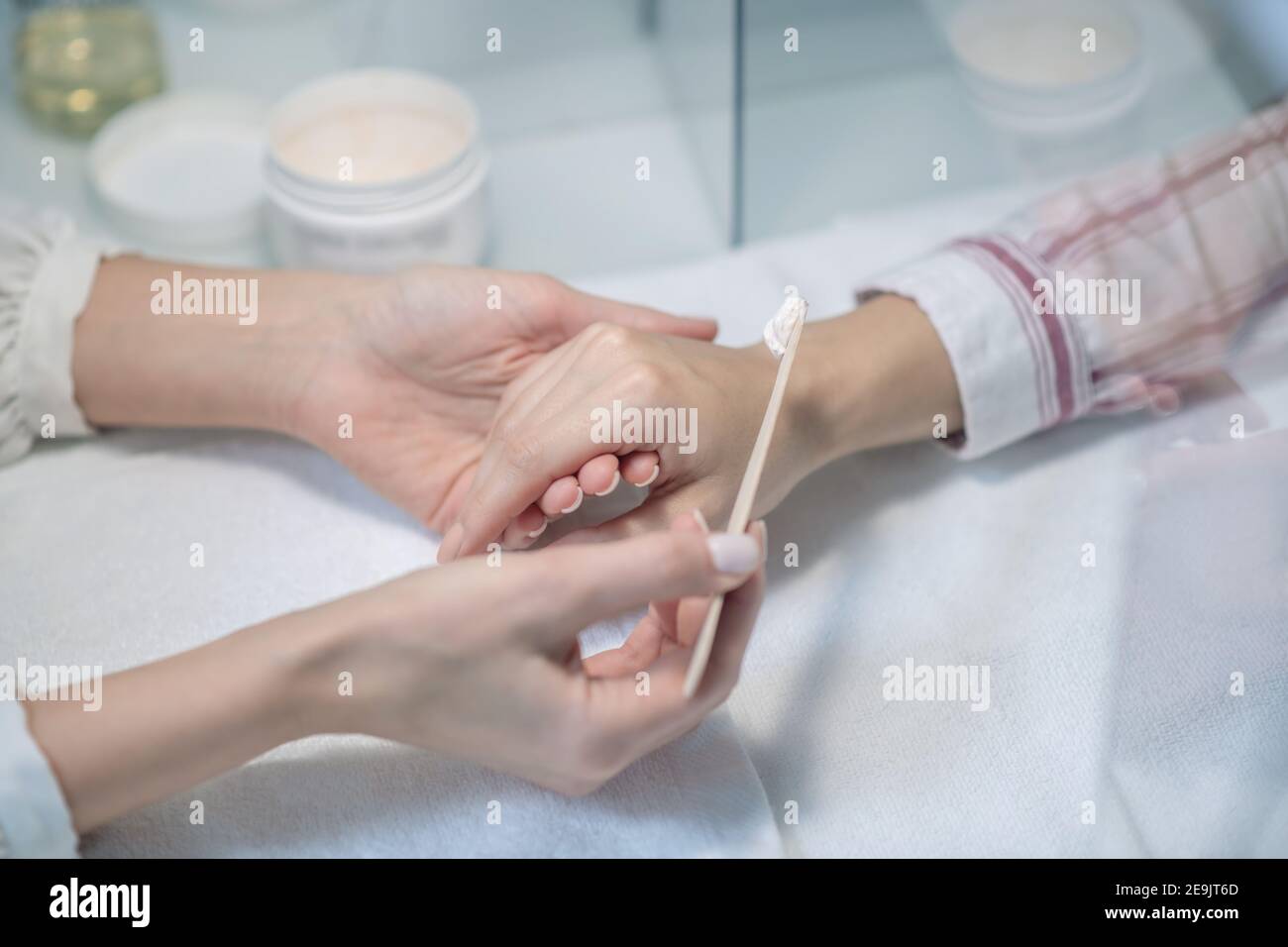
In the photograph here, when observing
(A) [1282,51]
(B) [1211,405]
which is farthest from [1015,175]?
(B) [1211,405]

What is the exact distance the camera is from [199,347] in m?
0.94

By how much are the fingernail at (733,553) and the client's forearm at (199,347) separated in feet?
1.34

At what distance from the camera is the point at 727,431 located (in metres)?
0.79

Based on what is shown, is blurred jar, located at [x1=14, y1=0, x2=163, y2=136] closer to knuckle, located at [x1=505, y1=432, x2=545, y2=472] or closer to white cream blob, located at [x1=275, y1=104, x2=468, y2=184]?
A: white cream blob, located at [x1=275, y1=104, x2=468, y2=184]

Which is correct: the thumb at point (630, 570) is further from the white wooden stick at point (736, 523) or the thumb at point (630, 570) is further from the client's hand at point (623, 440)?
the client's hand at point (623, 440)

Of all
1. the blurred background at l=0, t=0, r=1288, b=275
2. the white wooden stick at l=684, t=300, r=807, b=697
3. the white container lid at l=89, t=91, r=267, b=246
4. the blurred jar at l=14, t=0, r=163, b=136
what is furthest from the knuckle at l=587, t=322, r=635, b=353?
the blurred jar at l=14, t=0, r=163, b=136

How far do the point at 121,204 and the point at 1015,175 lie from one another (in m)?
0.86

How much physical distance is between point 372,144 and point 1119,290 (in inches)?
27.5

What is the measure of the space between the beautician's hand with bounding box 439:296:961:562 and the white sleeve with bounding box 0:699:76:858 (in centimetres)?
25

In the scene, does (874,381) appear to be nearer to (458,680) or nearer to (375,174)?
(458,680)

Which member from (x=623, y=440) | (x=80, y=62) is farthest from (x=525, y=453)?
(x=80, y=62)

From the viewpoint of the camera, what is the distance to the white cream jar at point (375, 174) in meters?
1.14
